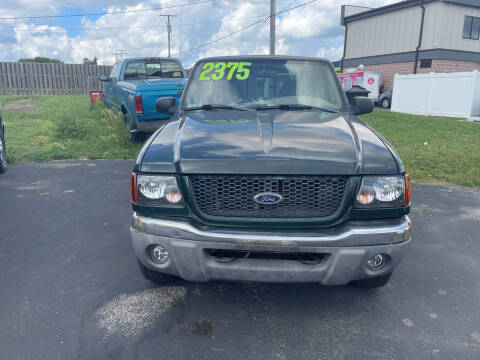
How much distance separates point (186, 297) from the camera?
9.78 ft

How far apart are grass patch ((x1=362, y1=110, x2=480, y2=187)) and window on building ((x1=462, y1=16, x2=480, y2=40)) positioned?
17.5 metres

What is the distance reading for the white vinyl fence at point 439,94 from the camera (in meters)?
16.5

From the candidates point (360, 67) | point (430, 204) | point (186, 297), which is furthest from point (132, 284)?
point (360, 67)

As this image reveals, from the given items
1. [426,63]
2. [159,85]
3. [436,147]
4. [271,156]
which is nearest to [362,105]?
[271,156]

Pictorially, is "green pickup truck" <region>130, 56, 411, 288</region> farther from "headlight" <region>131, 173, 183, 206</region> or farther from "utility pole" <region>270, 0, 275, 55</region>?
"utility pole" <region>270, 0, 275, 55</region>

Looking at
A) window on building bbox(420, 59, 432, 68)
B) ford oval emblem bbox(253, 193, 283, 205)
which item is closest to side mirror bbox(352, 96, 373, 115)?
ford oval emblem bbox(253, 193, 283, 205)

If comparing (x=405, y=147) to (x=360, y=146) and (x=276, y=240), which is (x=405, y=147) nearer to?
(x=360, y=146)

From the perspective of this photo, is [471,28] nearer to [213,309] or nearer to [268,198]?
[268,198]

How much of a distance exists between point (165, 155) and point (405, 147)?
844cm

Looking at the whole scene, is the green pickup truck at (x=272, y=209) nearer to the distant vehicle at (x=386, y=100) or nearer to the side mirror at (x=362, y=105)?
the side mirror at (x=362, y=105)

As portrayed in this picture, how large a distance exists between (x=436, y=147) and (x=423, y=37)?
21.7m

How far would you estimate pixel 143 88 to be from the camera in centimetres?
784

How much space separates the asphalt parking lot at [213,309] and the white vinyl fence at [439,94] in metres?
14.8

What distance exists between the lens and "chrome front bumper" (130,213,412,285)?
2.34 metres
